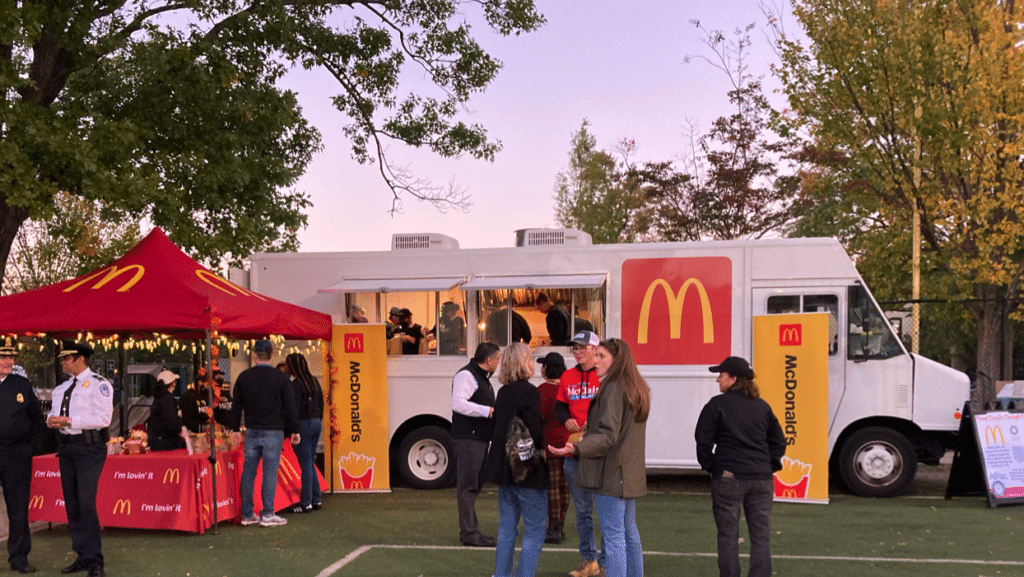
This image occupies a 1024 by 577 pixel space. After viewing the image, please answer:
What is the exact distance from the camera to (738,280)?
36.7 feet

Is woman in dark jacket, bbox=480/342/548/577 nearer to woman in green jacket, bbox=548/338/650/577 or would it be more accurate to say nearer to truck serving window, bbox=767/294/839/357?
woman in green jacket, bbox=548/338/650/577

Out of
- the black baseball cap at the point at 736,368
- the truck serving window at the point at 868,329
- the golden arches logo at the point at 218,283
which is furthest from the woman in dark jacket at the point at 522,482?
the truck serving window at the point at 868,329

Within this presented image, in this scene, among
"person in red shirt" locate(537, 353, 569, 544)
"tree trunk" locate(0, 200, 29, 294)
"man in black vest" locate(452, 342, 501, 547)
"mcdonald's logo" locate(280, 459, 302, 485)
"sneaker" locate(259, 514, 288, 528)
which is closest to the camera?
"person in red shirt" locate(537, 353, 569, 544)

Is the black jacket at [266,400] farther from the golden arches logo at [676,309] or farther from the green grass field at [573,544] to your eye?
the golden arches logo at [676,309]

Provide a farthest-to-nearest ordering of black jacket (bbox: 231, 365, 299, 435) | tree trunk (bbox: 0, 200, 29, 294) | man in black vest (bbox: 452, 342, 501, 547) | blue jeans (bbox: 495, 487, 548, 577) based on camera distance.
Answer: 1. tree trunk (bbox: 0, 200, 29, 294)
2. black jacket (bbox: 231, 365, 299, 435)
3. man in black vest (bbox: 452, 342, 501, 547)
4. blue jeans (bbox: 495, 487, 548, 577)

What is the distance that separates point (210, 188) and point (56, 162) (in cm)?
212

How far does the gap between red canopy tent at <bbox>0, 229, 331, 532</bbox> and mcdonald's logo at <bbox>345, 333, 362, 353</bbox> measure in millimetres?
1531

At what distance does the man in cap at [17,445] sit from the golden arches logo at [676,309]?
6438mm

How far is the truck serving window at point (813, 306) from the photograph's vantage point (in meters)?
11.0

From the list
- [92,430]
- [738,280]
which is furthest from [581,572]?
[738,280]

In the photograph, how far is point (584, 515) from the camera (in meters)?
6.96

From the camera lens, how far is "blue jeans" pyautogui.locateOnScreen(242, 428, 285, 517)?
9414mm

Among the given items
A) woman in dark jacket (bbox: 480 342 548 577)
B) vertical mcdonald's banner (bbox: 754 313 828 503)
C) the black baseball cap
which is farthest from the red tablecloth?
vertical mcdonald's banner (bbox: 754 313 828 503)

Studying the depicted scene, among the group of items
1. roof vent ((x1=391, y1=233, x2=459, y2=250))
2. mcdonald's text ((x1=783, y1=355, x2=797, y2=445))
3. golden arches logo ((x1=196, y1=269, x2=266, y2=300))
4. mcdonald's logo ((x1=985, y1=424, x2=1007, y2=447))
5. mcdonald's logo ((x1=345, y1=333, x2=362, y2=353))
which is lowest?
mcdonald's logo ((x1=985, y1=424, x2=1007, y2=447))
